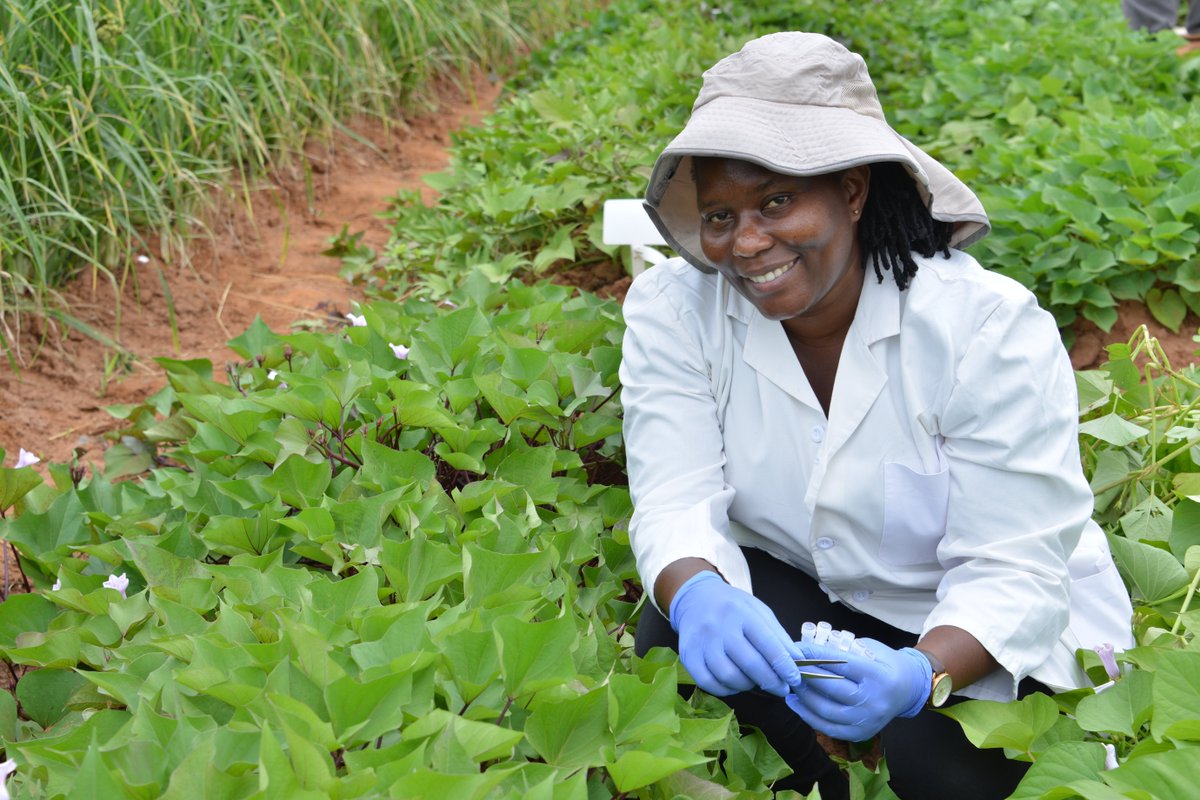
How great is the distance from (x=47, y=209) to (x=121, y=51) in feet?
2.20

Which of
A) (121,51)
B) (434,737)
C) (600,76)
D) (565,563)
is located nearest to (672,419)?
(565,563)

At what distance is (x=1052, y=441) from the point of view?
1850 mm

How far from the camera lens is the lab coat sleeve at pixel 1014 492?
1.79 metres

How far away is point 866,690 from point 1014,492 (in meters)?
0.38

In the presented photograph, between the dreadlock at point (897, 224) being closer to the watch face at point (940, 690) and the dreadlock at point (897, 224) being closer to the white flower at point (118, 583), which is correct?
the watch face at point (940, 690)

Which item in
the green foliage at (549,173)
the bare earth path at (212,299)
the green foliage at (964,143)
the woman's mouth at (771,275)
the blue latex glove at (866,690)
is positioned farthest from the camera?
the green foliage at (549,173)

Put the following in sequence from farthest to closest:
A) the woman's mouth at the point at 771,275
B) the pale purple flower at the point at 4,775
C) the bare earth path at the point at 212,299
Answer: the bare earth path at the point at 212,299 → the woman's mouth at the point at 771,275 → the pale purple flower at the point at 4,775

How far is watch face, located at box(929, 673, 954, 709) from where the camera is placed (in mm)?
1718

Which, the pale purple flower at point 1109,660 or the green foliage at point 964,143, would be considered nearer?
the pale purple flower at point 1109,660

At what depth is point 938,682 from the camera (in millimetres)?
1729

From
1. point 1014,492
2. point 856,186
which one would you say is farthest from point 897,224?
point 1014,492

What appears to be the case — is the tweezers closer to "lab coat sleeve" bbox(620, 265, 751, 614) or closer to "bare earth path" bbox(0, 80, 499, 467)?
"lab coat sleeve" bbox(620, 265, 751, 614)

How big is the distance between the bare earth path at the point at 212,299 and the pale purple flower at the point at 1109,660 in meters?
2.17

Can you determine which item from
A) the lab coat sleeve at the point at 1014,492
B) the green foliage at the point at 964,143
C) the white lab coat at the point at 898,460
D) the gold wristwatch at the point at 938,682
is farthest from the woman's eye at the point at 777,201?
the green foliage at the point at 964,143
